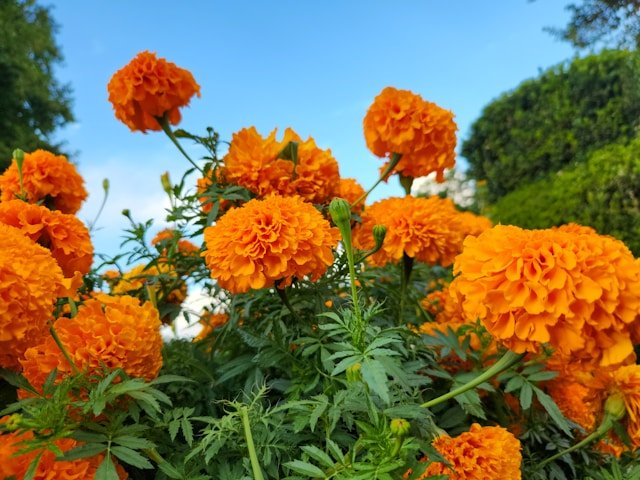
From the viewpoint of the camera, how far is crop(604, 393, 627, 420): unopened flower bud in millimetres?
1243

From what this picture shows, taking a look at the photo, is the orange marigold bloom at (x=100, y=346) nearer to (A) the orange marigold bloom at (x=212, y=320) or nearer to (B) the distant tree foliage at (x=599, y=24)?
(A) the orange marigold bloom at (x=212, y=320)

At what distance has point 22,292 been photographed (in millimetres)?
897

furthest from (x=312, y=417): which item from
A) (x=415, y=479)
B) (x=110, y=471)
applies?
(x=110, y=471)

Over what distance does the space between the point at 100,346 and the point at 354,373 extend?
0.51m

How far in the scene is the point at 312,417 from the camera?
92 cm

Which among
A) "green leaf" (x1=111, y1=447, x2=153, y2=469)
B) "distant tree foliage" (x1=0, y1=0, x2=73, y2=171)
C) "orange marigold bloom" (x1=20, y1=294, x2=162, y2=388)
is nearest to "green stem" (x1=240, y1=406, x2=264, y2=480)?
"green leaf" (x1=111, y1=447, x2=153, y2=469)

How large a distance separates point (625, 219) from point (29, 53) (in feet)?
40.9

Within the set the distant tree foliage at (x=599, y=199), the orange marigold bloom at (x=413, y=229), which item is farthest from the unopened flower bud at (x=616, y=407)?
the distant tree foliage at (x=599, y=199)

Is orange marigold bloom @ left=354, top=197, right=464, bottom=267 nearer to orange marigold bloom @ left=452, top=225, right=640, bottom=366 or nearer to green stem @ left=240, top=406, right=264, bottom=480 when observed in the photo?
orange marigold bloom @ left=452, top=225, right=640, bottom=366

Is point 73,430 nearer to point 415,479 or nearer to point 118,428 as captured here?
point 118,428

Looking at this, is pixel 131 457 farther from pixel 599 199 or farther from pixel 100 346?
pixel 599 199

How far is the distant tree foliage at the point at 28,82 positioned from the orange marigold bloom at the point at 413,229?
8838mm

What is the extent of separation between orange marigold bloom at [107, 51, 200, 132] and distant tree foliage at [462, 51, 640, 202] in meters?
5.97

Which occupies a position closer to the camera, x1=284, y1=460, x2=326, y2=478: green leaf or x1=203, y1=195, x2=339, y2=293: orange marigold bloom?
x1=284, y1=460, x2=326, y2=478: green leaf
